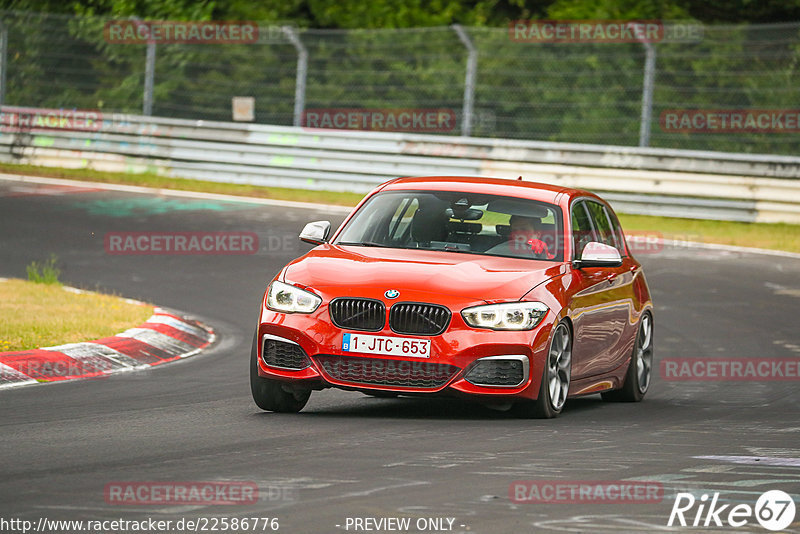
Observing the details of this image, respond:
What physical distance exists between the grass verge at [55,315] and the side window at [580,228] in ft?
12.8

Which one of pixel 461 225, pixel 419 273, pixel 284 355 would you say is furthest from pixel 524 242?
pixel 284 355

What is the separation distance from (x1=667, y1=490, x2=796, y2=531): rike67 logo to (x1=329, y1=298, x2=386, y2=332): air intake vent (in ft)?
8.90

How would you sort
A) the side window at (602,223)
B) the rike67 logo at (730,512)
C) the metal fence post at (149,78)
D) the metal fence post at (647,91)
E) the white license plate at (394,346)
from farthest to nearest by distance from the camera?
1. the metal fence post at (149,78)
2. the metal fence post at (647,91)
3. the side window at (602,223)
4. the white license plate at (394,346)
5. the rike67 logo at (730,512)

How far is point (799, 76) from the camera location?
923 inches

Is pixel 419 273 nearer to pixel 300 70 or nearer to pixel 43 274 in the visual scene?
pixel 43 274

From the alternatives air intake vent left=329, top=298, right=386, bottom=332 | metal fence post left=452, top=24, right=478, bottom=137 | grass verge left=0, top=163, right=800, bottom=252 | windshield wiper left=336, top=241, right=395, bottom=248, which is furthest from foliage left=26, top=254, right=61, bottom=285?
metal fence post left=452, top=24, right=478, bottom=137

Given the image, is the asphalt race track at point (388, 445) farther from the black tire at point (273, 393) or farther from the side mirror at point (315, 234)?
the side mirror at point (315, 234)

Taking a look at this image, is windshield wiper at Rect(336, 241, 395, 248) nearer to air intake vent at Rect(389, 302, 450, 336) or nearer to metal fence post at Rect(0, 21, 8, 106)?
air intake vent at Rect(389, 302, 450, 336)

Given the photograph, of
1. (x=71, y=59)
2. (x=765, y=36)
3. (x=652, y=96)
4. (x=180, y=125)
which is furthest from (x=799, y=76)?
(x=71, y=59)

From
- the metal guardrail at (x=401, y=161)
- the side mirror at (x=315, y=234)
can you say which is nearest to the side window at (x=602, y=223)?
the side mirror at (x=315, y=234)

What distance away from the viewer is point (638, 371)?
1134 centimetres

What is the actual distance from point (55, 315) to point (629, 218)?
41.2 feet

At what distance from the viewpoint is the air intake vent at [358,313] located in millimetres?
8812

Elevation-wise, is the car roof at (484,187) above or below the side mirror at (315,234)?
above
